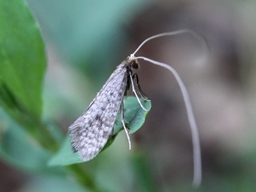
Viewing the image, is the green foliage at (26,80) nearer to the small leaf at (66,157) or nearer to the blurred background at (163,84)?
the small leaf at (66,157)

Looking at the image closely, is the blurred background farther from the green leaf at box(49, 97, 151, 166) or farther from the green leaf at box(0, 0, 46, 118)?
the green leaf at box(0, 0, 46, 118)

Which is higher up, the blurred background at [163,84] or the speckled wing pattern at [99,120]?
the speckled wing pattern at [99,120]

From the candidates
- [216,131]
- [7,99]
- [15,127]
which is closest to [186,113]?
[216,131]

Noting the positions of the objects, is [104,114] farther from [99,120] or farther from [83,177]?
[83,177]

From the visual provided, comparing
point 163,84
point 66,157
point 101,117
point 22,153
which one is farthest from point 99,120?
point 163,84

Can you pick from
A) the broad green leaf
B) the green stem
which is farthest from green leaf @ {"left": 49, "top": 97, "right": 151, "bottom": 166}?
the broad green leaf

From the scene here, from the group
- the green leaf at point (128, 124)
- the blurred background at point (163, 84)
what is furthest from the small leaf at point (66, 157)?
the blurred background at point (163, 84)

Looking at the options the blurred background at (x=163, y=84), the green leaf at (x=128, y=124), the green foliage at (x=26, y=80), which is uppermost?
the green foliage at (x=26, y=80)
